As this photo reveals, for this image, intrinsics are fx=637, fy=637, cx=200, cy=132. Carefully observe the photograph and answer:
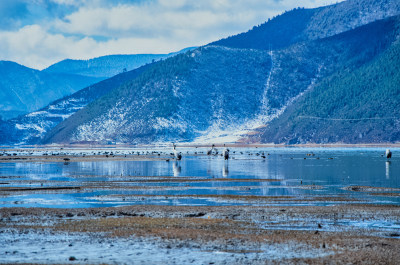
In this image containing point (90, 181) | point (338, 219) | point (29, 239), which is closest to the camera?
point (29, 239)

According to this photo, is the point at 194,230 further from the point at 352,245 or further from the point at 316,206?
the point at 316,206

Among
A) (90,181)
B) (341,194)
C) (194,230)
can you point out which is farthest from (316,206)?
(90,181)

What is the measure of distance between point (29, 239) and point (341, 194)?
27984 mm

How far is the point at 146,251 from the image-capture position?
26.5 metres

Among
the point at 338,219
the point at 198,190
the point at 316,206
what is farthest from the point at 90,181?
the point at 338,219

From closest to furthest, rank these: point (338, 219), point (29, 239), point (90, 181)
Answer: point (29, 239) < point (338, 219) < point (90, 181)

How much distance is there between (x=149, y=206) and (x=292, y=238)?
Answer: 13870 mm

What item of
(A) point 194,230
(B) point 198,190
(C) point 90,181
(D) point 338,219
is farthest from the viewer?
(C) point 90,181

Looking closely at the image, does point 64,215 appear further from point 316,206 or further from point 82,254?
point 316,206

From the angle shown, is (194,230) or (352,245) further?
(194,230)

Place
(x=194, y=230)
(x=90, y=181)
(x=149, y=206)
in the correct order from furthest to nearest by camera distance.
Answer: (x=90, y=181), (x=149, y=206), (x=194, y=230)

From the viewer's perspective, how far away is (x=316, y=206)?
4100 cm

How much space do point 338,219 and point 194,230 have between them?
351 inches

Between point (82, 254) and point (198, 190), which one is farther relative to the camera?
point (198, 190)
